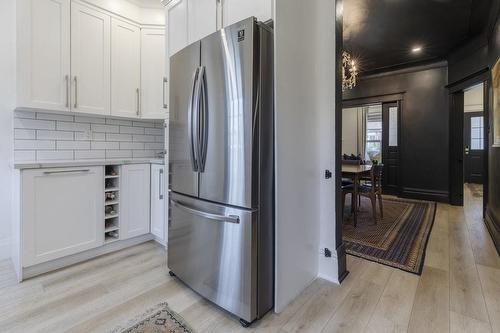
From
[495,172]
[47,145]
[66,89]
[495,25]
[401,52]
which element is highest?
[401,52]

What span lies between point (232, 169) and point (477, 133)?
29.1ft

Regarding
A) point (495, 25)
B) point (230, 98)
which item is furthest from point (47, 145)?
point (495, 25)

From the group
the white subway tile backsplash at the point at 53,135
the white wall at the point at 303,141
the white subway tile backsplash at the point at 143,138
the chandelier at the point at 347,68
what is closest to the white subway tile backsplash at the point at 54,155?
the white subway tile backsplash at the point at 53,135

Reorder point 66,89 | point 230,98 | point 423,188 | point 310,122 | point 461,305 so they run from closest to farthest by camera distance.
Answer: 1. point 230,98
2. point 461,305
3. point 310,122
4. point 66,89
5. point 423,188

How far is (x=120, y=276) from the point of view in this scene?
209 centimetres

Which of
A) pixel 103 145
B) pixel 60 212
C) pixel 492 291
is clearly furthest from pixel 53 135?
pixel 492 291

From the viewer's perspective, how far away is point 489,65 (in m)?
3.34

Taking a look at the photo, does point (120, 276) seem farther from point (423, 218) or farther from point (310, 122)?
point (423, 218)

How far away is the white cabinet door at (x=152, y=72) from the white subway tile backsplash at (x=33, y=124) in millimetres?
888

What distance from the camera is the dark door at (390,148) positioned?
5.61 m

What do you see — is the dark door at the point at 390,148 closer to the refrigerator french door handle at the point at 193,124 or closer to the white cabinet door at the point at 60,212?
the refrigerator french door handle at the point at 193,124

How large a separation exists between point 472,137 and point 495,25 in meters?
5.72

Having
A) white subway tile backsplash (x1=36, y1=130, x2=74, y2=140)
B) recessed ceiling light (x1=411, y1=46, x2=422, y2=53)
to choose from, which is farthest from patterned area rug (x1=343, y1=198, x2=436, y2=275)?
white subway tile backsplash (x1=36, y1=130, x2=74, y2=140)

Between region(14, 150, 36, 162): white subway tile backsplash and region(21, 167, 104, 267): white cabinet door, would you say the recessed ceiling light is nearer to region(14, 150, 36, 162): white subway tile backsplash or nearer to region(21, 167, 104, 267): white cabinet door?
region(21, 167, 104, 267): white cabinet door
